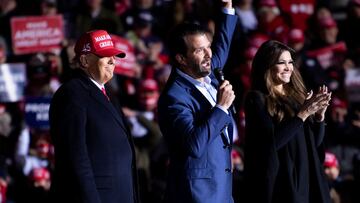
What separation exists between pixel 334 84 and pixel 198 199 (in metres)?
6.75

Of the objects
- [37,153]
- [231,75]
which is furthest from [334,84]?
[37,153]

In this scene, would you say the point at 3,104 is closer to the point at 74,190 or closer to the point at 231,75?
the point at 231,75

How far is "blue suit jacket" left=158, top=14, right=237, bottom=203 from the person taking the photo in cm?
572

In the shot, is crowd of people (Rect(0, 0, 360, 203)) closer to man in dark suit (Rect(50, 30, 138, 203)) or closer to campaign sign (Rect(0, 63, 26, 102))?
campaign sign (Rect(0, 63, 26, 102))

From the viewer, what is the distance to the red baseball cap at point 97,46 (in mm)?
5879

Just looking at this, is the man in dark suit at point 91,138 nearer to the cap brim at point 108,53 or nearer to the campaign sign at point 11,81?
the cap brim at point 108,53

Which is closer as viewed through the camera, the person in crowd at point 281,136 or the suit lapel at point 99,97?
the suit lapel at point 99,97

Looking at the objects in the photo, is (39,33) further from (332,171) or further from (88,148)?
(88,148)

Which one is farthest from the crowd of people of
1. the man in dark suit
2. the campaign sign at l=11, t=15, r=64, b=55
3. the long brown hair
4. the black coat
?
the man in dark suit

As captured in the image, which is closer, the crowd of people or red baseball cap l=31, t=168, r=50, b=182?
red baseball cap l=31, t=168, r=50, b=182

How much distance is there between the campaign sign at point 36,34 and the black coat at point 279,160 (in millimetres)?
5812

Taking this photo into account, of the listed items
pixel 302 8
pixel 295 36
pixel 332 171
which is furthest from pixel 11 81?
pixel 302 8

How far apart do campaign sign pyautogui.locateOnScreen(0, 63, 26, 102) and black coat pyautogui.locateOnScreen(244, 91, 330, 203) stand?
5361 mm

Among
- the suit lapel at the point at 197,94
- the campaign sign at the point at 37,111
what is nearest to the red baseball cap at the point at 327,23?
the campaign sign at the point at 37,111
